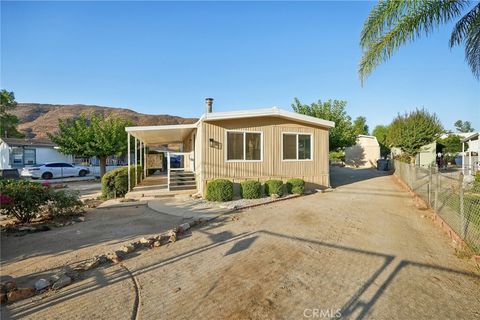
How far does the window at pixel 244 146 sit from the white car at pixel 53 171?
64.1 ft

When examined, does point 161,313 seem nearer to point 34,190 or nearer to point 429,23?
point 34,190

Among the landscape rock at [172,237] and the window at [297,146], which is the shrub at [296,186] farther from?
the landscape rock at [172,237]

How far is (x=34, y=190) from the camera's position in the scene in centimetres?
723

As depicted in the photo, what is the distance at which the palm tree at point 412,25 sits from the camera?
6.36 metres

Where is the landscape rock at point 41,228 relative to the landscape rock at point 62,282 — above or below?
above

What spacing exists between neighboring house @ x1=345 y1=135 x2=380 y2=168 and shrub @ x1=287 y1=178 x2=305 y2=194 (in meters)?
25.5

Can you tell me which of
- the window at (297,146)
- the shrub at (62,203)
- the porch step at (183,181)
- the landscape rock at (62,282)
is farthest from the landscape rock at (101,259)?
the window at (297,146)

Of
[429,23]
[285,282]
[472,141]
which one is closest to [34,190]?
[285,282]

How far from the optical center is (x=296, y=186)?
450 inches

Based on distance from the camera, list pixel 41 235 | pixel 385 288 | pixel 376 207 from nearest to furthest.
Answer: pixel 385 288, pixel 41 235, pixel 376 207

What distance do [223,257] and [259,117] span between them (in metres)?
7.51

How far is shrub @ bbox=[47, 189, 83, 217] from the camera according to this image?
7.59 meters

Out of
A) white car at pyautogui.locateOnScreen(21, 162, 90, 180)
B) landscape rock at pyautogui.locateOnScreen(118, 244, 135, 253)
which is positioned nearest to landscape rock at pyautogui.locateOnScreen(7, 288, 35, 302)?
landscape rock at pyautogui.locateOnScreen(118, 244, 135, 253)

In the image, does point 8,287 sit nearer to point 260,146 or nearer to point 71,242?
point 71,242
